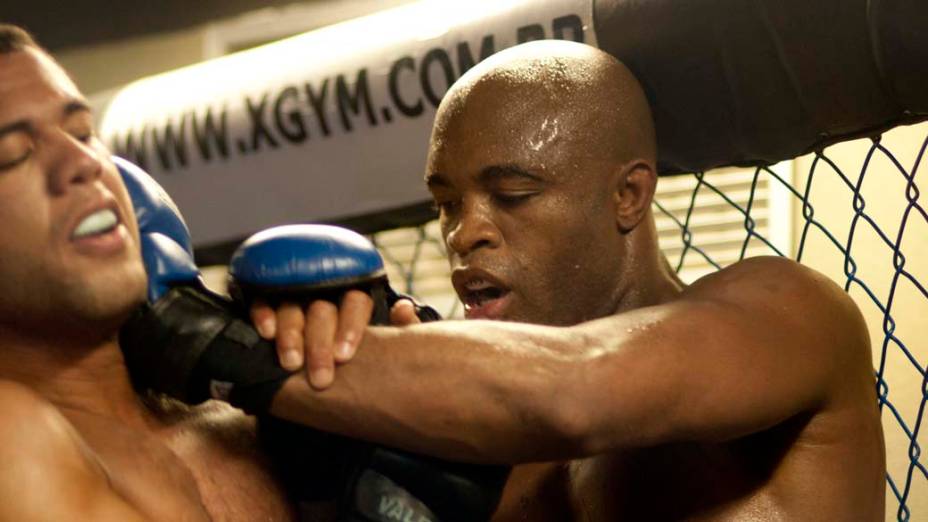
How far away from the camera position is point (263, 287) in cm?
145

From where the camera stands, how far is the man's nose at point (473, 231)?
176 centimetres

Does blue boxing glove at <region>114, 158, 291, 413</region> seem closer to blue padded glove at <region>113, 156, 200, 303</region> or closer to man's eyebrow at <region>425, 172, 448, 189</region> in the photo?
blue padded glove at <region>113, 156, 200, 303</region>

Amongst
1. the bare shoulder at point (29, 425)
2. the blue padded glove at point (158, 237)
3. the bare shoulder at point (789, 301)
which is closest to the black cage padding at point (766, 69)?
the bare shoulder at point (789, 301)

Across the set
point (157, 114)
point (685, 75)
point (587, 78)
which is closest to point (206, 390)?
point (587, 78)

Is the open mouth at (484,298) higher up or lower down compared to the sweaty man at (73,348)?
lower down

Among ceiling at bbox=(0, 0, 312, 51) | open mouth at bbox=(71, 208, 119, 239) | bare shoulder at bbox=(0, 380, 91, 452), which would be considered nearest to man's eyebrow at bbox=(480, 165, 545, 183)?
open mouth at bbox=(71, 208, 119, 239)

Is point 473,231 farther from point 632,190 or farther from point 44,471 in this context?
point 44,471

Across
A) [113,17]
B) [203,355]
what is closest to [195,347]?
[203,355]

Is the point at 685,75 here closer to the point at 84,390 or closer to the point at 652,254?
the point at 652,254

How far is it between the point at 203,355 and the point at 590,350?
17.9 inches

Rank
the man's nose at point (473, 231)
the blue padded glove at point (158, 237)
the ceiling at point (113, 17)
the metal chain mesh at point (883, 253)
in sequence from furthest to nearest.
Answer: the ceiling at point (113, 17)
the metal chain mesh at point (883, 253)
the man's nose at point (473, 231)
the blue padded glove at point (158, 237)

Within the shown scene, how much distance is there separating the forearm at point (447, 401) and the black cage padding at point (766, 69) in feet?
2.05

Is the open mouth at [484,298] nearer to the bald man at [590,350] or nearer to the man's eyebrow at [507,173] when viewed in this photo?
the bald man at [590,350]

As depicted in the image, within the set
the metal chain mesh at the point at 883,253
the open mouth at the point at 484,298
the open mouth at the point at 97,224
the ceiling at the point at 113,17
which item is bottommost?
the metal chain mesh at the point at 883,253
